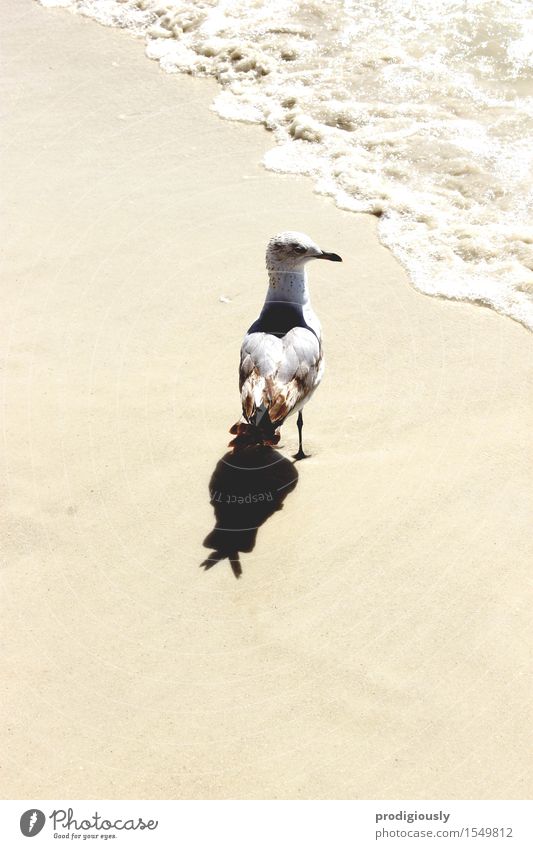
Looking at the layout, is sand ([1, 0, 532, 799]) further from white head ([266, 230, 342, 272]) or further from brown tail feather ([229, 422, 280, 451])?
white head ([266, 230, 342, 272])

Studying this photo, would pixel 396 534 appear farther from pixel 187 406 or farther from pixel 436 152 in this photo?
pixel 436 152

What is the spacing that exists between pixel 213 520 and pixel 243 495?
1.02 ft

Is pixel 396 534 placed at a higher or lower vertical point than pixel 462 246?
lower

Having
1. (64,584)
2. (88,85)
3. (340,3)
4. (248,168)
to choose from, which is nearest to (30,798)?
(64,584)

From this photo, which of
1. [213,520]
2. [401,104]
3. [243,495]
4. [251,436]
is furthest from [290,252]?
[401,104]

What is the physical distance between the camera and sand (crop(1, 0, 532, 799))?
4680mm

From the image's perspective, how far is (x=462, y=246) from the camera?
8.16m

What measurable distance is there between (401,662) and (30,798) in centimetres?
220

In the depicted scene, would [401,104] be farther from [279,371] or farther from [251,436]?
[251,436]

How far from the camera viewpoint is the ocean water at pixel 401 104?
26.9 ft

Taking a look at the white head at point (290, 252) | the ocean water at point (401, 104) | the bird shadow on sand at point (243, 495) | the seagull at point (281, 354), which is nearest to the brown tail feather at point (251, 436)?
the seagull at point (281, 354)

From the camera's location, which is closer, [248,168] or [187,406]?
[187,406]

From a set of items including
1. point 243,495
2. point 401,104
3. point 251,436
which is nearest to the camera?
point 251,436

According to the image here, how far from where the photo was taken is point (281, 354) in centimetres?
579
